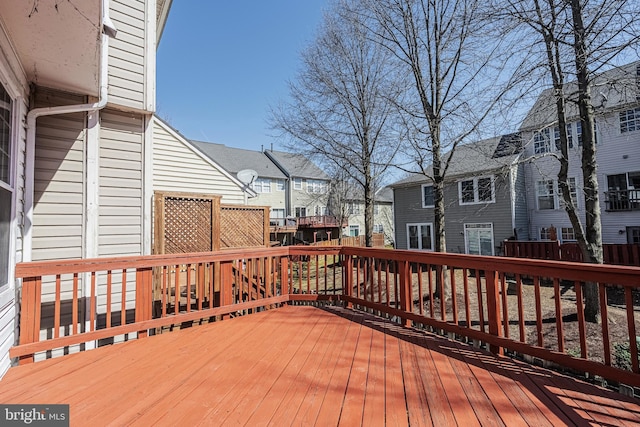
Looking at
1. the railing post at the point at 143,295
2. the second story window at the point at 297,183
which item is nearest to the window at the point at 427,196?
the second story window at the point at 297,183

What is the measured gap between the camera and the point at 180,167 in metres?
8.02

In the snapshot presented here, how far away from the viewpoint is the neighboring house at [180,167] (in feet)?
25.1

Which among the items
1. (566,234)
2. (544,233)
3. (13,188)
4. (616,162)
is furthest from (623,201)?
(13,188)

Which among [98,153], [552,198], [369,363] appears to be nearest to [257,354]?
[369,363]

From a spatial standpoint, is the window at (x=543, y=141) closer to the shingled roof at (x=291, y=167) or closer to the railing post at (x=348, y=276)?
the railing post at (x=348, y=276)

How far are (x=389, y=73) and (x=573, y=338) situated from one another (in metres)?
7.36

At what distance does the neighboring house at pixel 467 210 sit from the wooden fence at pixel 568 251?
2107mm

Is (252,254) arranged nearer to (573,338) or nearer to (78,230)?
(78,230)

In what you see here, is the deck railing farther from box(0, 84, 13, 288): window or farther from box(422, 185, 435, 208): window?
box(422, 185, 435, 208): window

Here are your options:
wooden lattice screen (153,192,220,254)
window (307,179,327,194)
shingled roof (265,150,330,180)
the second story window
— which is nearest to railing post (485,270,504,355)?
wooden lattice screen (153,192,220,254)

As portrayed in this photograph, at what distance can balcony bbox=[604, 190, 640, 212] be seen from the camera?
10305 millimetres

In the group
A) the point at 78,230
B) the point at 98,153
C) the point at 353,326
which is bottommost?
the point at 353,326

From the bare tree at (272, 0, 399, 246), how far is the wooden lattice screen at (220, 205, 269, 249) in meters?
3.63

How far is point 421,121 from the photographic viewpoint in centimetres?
683
